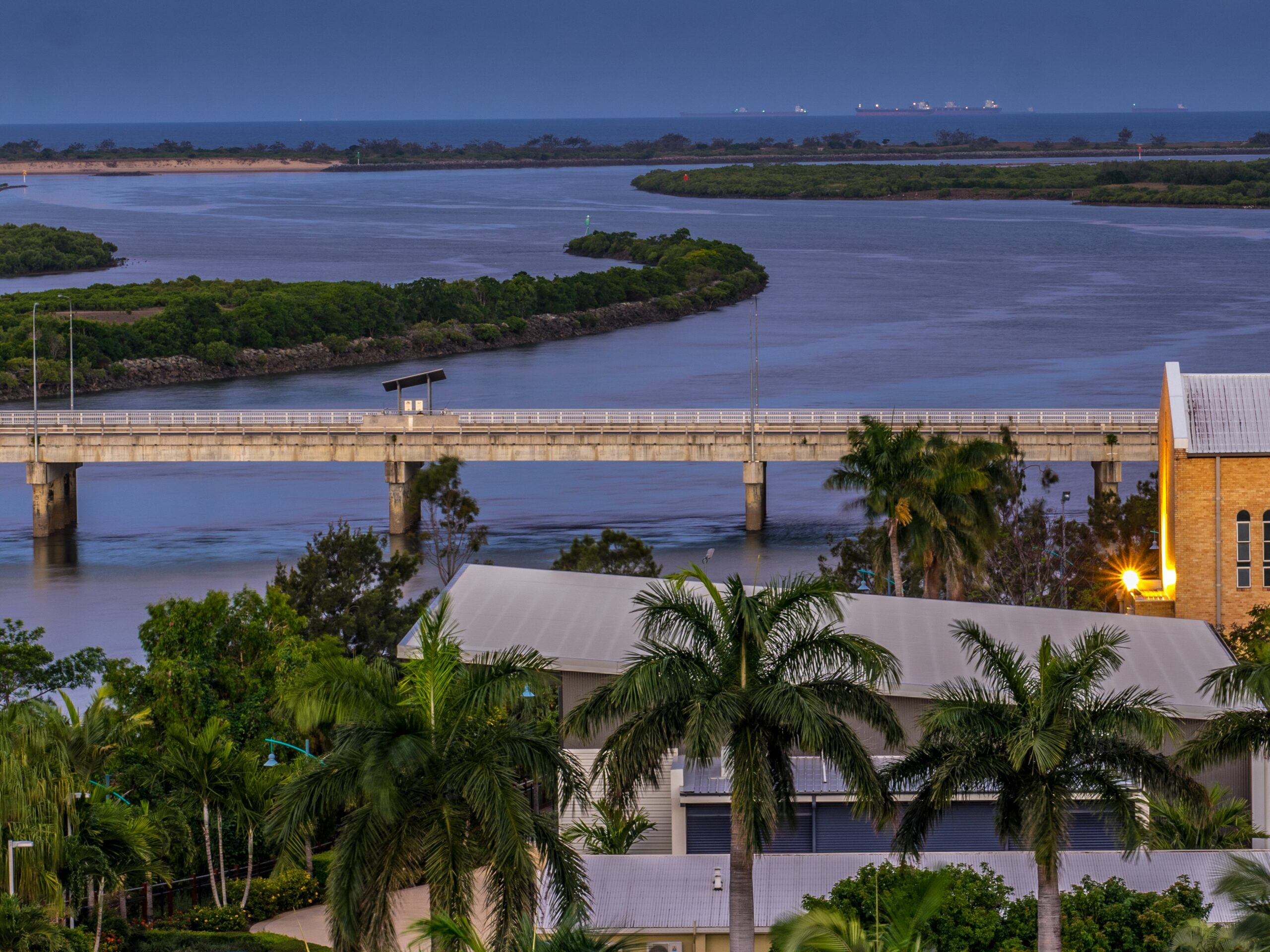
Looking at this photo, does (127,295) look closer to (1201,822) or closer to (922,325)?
(922,325)

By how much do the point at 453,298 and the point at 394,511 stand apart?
60309 millimetres

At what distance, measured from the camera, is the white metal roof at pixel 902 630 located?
93.0ft

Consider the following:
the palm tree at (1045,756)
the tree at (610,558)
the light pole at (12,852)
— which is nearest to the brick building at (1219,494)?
the tree at (610,558)

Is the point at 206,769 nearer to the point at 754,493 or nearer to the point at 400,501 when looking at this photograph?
the point at 400,501

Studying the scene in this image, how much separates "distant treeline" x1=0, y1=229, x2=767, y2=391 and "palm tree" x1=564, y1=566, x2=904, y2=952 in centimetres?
8636

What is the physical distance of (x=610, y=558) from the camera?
46.8m

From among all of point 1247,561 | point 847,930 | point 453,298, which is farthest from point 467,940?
point 453,298

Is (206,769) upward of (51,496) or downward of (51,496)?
downward

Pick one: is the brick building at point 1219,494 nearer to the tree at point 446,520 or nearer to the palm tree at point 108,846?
the tree at point 446,520

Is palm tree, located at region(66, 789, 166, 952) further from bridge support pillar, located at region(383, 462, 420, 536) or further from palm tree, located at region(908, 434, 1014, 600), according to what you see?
bridge support pillar, located at region(383, 462, 420, 536)

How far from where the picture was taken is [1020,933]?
20.2m

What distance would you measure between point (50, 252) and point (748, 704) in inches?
6260

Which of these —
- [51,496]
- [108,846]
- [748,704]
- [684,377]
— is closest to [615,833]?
[748,704]

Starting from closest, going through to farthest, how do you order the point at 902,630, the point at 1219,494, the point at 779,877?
the point at 779,877 < the point at 902,630 < the point at 1219,494
